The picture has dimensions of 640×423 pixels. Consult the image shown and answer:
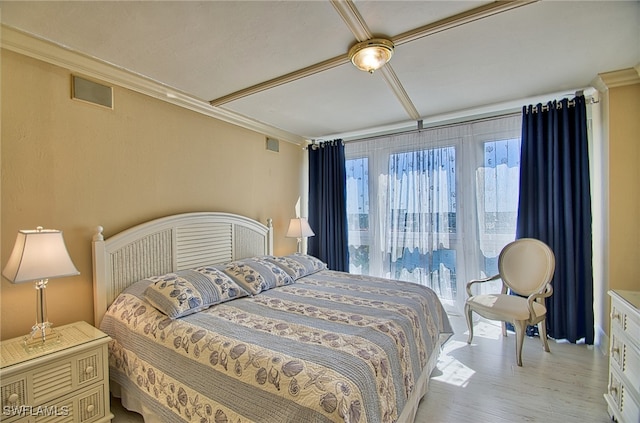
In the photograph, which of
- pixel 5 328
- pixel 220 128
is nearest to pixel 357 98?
pixel 220 128

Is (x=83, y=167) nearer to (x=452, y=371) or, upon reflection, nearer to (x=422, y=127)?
(x=452, y=371)

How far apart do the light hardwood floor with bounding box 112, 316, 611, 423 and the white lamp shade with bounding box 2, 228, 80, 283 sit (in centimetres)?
109

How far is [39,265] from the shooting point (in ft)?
5.42

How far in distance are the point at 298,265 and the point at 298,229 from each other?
2.66 ft

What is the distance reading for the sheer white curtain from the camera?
3.29 meters

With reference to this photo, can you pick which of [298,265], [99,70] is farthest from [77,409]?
[99,70]

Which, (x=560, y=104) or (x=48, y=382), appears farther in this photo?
(x=560, y=104)

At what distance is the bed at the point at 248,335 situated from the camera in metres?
1.32

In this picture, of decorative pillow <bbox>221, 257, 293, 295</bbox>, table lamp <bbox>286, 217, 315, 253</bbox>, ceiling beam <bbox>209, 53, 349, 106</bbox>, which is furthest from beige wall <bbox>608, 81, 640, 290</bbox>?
table lamp <bbox>286, 217, 315, 253</bbox>

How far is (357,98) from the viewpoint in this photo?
2930 mm

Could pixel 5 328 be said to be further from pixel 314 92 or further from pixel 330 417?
pixel 314 92

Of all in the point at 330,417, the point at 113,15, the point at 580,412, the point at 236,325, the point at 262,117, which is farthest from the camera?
the point at 262,117

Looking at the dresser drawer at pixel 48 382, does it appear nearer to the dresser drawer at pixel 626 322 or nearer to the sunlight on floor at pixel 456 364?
the sunlight on floor at pixel 456 364

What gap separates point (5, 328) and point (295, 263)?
2153mm
